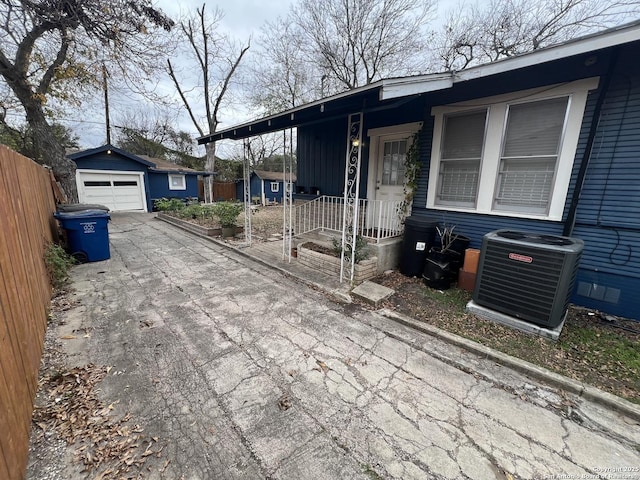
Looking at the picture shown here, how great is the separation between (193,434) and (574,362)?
343 centimetres

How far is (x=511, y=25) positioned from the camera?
962cm

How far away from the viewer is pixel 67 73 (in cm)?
686

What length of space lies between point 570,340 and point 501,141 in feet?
9.36

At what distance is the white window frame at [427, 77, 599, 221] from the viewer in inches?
132

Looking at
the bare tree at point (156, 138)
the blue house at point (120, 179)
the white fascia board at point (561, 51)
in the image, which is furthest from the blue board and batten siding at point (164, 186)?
the white fascia board at point (561, 51)

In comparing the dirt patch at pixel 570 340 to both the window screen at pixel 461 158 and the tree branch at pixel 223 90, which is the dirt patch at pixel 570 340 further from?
the tree branch at pixel 223 90

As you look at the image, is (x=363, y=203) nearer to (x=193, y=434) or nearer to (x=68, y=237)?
(x=193, y=434)

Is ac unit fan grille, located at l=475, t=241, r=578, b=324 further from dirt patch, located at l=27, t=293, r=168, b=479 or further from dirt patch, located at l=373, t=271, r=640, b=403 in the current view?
dirt patch, located at l=27, t=293, r=168, b=479

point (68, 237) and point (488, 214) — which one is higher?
point (488, 214)

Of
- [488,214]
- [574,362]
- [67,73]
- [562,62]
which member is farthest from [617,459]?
[67,73]

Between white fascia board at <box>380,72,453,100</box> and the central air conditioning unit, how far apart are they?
2.08 m

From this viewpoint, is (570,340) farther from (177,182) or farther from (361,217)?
(177,182)

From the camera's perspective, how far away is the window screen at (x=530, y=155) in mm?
3568

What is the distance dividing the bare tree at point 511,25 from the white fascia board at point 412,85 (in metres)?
9.00
